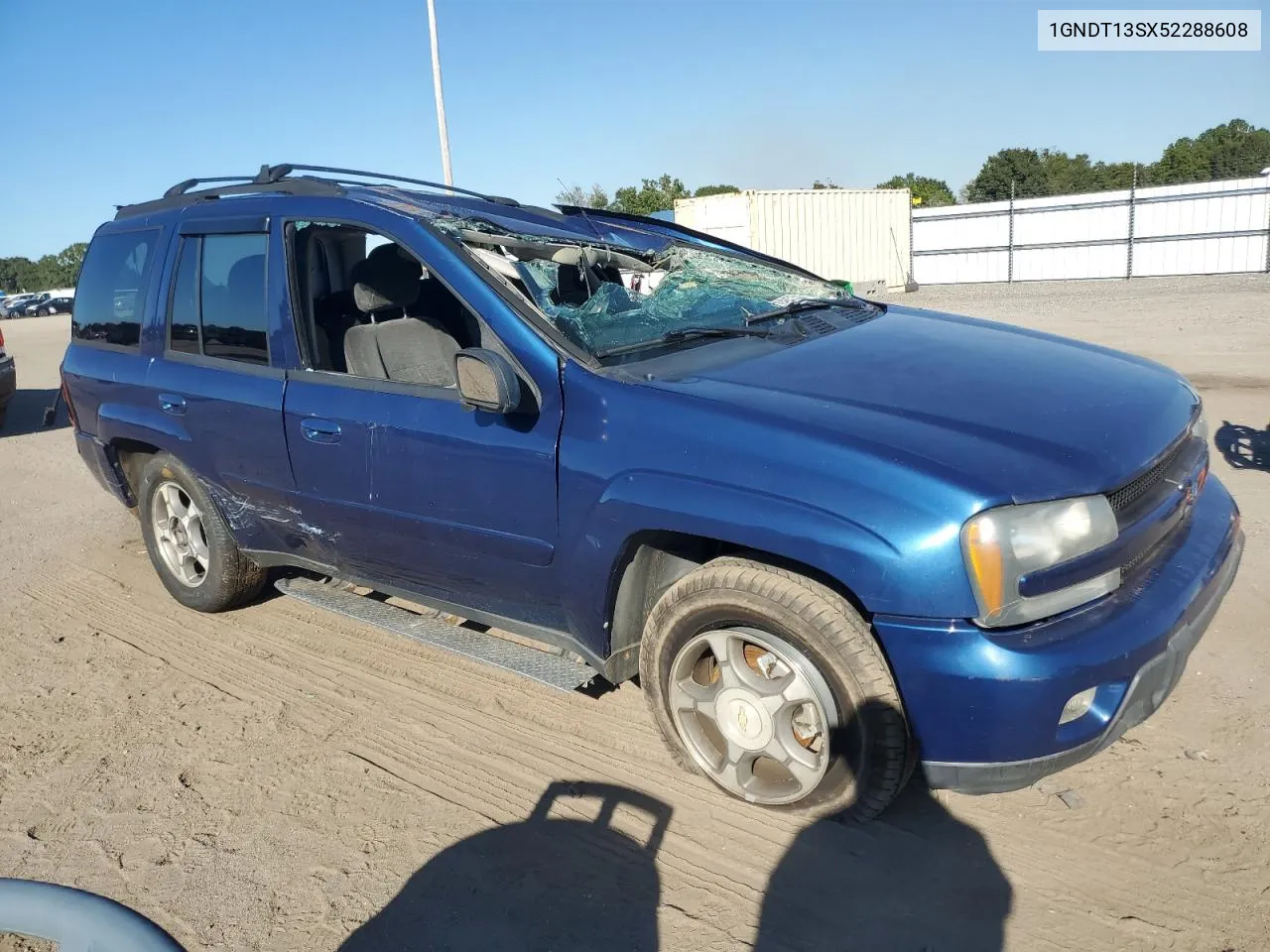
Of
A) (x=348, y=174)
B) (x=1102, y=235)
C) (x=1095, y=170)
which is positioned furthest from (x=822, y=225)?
(x=1095, y=170)

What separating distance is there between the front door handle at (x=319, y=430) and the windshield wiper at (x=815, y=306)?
64.0 inches

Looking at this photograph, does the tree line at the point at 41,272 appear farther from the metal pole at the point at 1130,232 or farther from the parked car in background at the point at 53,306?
the metal pole at the point at 1130,232

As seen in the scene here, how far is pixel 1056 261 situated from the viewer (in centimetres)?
2605

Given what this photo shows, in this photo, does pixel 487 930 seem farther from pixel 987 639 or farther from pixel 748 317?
pixel 748 317

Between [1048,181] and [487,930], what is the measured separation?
63.5 meters

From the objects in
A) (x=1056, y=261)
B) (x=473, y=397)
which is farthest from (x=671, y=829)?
(x=1056, y=261)

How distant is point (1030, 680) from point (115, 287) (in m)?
4.61

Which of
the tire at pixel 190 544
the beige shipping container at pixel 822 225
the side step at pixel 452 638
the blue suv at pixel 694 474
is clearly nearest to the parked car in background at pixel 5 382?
the tire at pixel 190 544

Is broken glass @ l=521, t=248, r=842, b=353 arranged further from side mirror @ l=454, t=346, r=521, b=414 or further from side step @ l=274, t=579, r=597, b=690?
side step @ l=274, t=579, r=597, b=690

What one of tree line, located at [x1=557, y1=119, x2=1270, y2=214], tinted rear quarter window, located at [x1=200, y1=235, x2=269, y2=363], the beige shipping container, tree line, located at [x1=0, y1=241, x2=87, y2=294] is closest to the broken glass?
tinted rear quarter window, located at [x1=200, y1=235, x2=269, y2=363]

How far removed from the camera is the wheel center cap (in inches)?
110

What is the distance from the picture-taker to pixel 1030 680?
7.61ft

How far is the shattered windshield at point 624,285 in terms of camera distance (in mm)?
3299

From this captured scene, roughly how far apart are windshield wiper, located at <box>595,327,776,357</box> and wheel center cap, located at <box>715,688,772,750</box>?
119cm
